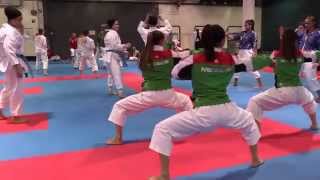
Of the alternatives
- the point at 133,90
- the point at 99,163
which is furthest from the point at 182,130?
the point at 133,90

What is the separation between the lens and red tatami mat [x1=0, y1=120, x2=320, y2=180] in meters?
3.77

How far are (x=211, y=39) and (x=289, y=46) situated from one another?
1.85 metres

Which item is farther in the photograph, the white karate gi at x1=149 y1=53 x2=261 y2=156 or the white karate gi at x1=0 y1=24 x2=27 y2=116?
the white karate gi at x1=0 y1=24 x2=27 y2=116

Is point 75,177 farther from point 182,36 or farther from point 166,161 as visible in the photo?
point 182,36

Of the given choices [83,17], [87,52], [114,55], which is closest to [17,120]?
[114,55]

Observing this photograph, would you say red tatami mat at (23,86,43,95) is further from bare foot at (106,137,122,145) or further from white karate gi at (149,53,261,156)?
white karate gi at (149,53,261,156)

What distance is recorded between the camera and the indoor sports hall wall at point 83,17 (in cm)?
2184

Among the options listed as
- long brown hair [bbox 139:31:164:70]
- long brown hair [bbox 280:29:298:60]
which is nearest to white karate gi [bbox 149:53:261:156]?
long brown hair [bbox 139:31:164:70]

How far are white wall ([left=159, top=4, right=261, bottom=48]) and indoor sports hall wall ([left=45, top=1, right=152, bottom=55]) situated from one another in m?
1.50

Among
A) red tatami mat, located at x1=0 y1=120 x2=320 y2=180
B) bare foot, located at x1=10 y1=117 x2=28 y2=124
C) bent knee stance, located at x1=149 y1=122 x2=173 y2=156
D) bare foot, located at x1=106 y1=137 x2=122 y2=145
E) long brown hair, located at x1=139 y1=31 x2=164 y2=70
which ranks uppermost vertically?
long brown hair, located at x1=139 y1=31 x2=164 y2=70

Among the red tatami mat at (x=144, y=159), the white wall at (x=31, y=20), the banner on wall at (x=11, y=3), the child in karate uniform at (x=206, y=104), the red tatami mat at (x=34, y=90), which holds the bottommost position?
the red tatami mat at (x=144, y=159)

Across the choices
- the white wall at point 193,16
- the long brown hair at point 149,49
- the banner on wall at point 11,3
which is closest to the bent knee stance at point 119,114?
the long brown hair at point 149,49

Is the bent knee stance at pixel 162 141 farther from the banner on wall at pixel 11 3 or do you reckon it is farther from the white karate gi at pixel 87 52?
the banner on wall at pixel 11 3

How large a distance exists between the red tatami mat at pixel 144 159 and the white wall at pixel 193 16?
19284mm
